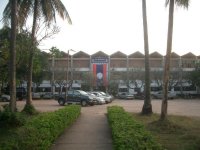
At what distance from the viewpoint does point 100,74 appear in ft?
241

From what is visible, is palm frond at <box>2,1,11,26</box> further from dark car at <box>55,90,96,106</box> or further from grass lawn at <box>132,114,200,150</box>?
dark car at <box>55,90,96,106</box>

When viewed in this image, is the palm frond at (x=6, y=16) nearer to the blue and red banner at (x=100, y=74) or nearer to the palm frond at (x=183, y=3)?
the palm frond at (x=183, y=3)

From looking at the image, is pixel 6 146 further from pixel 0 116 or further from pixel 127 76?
pixel 127 76

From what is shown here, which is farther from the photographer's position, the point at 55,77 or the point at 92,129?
the point at 55,77

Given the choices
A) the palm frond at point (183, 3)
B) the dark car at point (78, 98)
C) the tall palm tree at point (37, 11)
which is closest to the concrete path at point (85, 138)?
the palm frond at point (183, 3)

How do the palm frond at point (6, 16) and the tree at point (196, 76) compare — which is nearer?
the palm frond at point (6, 16)

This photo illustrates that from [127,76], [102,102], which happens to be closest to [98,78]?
[127,76]

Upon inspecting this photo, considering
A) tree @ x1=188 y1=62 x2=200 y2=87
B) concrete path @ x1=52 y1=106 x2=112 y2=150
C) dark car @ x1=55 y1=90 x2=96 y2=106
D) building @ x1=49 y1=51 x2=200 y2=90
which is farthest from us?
building @ x1=49 y1=51 x2=200 y2=90

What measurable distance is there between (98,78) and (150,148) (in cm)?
6398

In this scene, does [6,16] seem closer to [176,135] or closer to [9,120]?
[9,120]

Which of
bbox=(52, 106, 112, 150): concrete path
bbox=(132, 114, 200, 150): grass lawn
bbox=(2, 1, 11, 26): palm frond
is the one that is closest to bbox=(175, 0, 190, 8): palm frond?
bbox=(132, 114, 200, 150): grass lawn

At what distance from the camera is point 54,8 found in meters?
23.5

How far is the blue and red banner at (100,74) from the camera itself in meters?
71.3

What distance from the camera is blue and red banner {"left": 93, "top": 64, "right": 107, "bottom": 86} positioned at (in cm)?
7131
